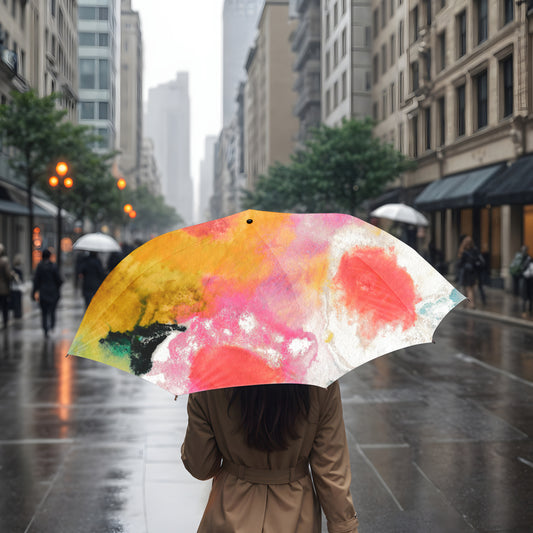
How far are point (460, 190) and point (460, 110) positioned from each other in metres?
5.06

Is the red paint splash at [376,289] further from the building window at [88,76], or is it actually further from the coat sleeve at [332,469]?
the building window at [88,76]

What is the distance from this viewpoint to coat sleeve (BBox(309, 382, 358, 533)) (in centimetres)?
268

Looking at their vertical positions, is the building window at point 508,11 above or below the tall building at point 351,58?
below

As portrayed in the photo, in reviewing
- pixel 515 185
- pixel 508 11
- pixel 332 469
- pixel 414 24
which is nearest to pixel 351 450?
pixel 332 469

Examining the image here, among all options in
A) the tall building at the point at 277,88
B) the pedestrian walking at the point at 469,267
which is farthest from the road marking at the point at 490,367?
the tall building at the point at 277,88

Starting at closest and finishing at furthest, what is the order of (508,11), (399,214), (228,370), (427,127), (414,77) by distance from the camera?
(228,370)
(399,214)
(508,11)
(427,127)
(414,77)

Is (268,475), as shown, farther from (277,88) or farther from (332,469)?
(277,88)

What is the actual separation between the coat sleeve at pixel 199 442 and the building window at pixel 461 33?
34.0m

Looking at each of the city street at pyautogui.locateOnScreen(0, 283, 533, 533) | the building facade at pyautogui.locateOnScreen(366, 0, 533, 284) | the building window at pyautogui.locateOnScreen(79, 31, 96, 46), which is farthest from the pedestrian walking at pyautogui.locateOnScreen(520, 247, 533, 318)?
the building window at pyautogui.locateOnScreen(79, 31, 96, 46)

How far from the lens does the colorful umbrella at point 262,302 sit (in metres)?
2.52

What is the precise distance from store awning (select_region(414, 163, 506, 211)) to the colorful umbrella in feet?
87.1

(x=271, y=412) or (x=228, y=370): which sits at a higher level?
(x=228, y=370)

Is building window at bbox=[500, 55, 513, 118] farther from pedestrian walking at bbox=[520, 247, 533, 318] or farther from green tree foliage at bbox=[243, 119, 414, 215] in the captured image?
green tree foliage at bbox=[243, 119, 414, 215]

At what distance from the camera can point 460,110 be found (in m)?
34.8
